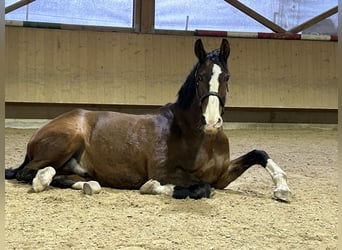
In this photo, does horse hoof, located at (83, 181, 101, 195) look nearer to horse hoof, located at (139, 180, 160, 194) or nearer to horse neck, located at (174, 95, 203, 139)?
horse hoof, located at (139, 180, 160, 194)

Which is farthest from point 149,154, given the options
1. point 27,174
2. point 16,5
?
point 16,5

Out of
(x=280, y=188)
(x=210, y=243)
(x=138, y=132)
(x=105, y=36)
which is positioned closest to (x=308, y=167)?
(x=280, y=188)

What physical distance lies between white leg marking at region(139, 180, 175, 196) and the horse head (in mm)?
598

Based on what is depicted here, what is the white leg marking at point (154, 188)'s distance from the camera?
133 inches

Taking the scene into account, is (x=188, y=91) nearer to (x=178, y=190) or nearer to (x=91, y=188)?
(x=178, y=190)

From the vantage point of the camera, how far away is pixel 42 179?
137 inches

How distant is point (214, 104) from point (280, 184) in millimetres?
908

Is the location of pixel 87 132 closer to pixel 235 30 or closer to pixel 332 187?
pixel 332 187

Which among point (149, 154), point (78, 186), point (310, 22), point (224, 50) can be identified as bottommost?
point (78, 186)

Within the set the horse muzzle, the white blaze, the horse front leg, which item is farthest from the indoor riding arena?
the horse muzzle

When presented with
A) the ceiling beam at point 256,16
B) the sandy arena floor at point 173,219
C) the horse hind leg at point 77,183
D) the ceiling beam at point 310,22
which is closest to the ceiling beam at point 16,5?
the ceiling beam at point 256,16

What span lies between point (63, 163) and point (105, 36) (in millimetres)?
5504

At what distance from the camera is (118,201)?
3.18 m

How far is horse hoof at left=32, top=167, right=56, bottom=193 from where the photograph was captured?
3.44 m
